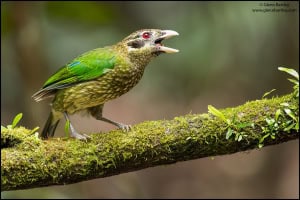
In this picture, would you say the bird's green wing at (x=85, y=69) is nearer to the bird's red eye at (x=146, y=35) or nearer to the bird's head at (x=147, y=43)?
the bird's head at (x=147, y=43)

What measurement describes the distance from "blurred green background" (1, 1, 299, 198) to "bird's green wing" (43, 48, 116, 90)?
198 centimetres

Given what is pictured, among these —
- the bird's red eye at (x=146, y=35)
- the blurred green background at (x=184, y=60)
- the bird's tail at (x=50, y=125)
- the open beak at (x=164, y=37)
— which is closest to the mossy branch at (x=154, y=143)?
the open beak at (x=164, y=37)

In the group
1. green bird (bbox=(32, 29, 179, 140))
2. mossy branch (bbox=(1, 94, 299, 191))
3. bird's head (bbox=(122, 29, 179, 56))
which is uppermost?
bird's head (bbox=(122, 29, 179, 56))

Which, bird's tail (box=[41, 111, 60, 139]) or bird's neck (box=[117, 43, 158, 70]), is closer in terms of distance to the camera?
bird's neck (box=[117, 43, 158, 70])

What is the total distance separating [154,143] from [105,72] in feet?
3.75

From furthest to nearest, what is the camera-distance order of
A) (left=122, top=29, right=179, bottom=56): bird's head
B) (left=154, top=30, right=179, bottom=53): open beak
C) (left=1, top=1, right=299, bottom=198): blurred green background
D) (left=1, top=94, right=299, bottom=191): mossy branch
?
(left=1, top=1, right=299, bottom=198): blurred green background < (left=122, top=29, right=179, bottom=56): bird's head < (left=154, top=30, right=179, bottom=53): open beak < (left=1, top=94, right=299, bottom=191): mossy branch

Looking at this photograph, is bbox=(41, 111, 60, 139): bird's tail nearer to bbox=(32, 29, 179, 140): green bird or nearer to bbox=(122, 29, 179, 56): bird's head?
bbox=(32, 29, 179, 140): green bird

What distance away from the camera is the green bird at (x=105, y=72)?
436 cm

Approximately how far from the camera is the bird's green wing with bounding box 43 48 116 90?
436cm

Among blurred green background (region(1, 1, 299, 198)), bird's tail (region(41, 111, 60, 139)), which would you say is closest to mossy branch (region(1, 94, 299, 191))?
bird's tail (region(41, 111, 60, 139))

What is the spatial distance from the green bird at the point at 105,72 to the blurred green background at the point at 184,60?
1.94 m

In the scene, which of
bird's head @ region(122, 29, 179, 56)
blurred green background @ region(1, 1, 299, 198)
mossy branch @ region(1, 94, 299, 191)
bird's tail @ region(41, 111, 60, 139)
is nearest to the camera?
mossy branch @ region(1, 94, 299, 191)

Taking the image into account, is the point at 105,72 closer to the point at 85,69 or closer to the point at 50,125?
the point at 85,69

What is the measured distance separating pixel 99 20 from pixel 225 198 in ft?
12.1
